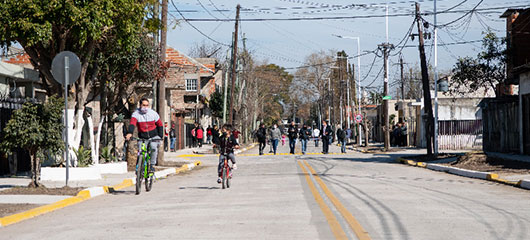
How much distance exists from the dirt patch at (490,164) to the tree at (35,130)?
12527 millimetres

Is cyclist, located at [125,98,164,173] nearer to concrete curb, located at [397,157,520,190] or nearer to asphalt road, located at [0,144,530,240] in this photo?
asphalt road, located at [0,144,530,240]

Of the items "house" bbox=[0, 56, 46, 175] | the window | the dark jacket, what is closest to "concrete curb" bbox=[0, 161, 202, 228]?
"house" bbox=[0, 56, 46, 175]

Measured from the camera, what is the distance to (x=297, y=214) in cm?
1019

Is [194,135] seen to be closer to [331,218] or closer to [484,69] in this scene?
[484,69]

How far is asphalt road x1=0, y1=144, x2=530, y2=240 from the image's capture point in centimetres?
845

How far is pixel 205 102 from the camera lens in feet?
220

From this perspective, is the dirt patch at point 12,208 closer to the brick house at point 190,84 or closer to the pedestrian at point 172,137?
the pedestrian at point 172,137

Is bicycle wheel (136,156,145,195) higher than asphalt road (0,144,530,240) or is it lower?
higher

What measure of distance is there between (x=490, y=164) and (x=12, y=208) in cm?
1651

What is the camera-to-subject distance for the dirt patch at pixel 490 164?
20.6 meters

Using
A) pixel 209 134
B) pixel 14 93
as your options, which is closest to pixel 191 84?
pixel 209 134

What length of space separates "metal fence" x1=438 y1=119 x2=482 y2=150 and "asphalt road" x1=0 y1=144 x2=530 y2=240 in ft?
88.5

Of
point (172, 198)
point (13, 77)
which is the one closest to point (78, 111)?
point (13, 77)

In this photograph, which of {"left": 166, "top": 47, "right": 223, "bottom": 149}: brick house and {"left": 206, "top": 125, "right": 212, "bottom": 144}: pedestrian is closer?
{"left": 206, "top": 125, "right": 212, "bottom": 144}: pedestrian
